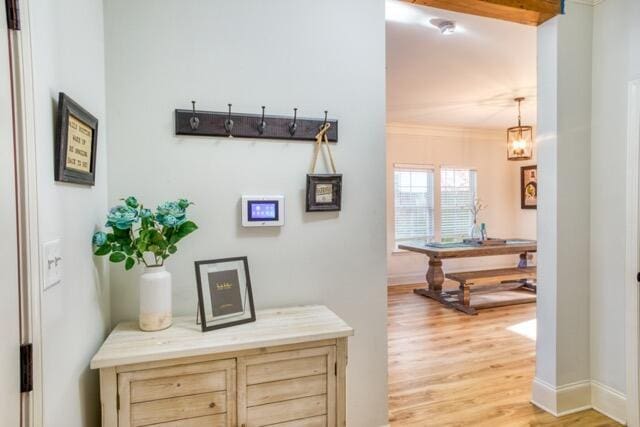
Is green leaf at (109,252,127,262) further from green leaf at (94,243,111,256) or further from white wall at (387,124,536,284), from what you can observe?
white wall at (387,124,536,284)

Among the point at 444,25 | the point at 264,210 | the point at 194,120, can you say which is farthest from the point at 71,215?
the point at 444,25

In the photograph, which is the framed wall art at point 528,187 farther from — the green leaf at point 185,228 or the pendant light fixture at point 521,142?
the green leaf at point 185,228

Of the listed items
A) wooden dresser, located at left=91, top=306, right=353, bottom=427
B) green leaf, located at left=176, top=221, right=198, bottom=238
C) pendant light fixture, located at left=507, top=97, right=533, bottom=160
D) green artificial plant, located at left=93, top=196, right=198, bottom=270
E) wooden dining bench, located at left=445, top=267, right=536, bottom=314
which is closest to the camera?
wooden dresser, located at left=91, top=306, right=353, bottom=427

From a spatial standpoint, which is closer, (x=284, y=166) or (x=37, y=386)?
(x=37, y=386)

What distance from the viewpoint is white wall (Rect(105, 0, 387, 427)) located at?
158 centimetres

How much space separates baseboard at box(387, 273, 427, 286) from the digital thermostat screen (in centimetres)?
444

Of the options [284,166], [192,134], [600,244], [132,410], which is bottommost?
[132,410]

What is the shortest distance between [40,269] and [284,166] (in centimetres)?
105

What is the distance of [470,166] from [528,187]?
3.83 ft

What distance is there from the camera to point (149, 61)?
1.58 m

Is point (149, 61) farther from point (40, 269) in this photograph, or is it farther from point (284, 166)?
point (40, 269)

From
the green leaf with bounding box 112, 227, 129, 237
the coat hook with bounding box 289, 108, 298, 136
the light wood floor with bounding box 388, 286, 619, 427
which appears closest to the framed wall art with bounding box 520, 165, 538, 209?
the light wood floor with bounding box 388, 286, 619, 427

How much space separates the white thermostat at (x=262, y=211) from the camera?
169cm

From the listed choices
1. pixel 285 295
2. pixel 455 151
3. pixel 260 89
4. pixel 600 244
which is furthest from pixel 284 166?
pixel 455 151
